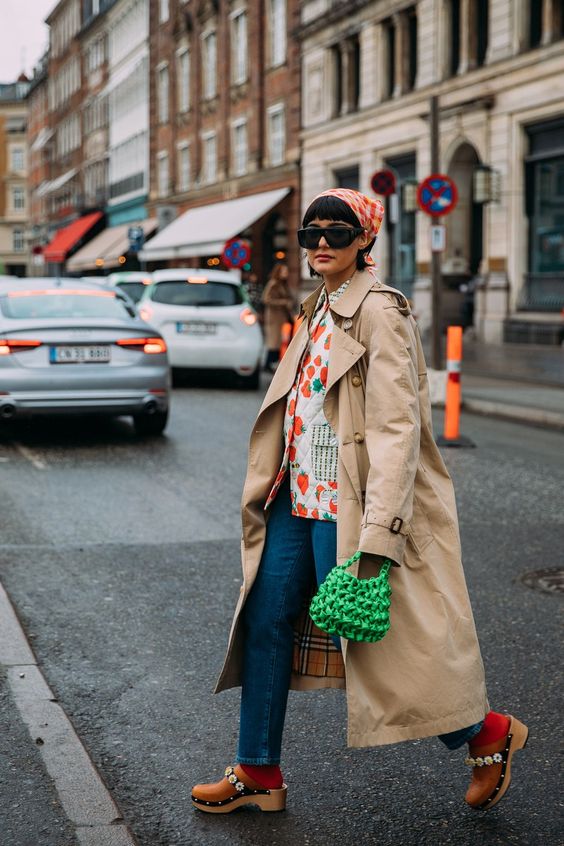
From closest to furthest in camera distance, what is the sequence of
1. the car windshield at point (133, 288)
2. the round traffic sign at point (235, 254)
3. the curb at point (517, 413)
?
the curb at point (517, 413), the car windshield at point (133, 288), the round traffic sign at point (235, 254)

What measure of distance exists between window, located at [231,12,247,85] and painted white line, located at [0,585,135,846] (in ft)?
130

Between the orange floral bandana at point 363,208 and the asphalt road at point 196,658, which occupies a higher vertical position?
the orange floral bandana at point 363,208

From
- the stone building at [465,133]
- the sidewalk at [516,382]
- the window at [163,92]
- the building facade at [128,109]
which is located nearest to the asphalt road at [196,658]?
the sidewalk at [516,382]

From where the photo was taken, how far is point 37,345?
11.0 m

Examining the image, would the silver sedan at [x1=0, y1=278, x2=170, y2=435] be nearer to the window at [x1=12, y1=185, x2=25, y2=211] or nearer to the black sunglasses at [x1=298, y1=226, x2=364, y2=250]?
the black sunglasses at [x1=298, y1=226, x2=364, y2=250]

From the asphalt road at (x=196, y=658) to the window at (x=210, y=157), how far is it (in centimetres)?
3689

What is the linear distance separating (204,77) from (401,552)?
150ft

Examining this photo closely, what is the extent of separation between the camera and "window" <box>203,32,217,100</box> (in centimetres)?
4578

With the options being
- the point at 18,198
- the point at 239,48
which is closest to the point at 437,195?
the point at 239,48

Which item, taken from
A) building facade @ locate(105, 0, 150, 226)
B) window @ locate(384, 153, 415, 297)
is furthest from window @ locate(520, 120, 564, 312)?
building facade @ locate(105, 0, 150, 226)

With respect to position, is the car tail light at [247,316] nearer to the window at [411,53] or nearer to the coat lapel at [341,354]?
the coat lapel at [341,354]

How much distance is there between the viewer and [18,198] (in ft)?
Result: 377

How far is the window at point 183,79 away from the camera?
161 feet

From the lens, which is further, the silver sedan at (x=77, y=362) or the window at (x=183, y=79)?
the window at (x=183, y=79)
